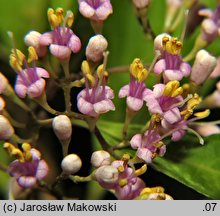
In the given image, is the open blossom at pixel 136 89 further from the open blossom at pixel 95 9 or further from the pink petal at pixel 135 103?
the open blossom at pixel 95 9

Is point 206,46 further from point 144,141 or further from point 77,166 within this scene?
point 77,166

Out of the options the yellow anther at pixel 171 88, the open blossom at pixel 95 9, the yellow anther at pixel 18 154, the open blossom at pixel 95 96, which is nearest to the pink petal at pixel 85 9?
the open blossom at pixel 95 9

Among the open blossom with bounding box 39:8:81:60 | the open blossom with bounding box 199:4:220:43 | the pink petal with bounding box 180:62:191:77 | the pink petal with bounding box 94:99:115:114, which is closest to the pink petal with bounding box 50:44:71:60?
the open blossom with bounding box 39:8:81:60

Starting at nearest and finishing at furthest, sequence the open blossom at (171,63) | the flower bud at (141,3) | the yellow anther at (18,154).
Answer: the yellow anther at (18,154) < the open blossom at (171,63) < the flower bud at (141,3)

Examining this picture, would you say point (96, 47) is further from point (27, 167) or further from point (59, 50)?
point (27, 167)

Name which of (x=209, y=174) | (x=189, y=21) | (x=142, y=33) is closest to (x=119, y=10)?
(x=142, y=33)
